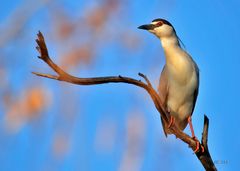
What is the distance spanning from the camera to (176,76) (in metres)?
5.95

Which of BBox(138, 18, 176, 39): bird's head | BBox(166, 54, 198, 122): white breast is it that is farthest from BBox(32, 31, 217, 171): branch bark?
BBox(138, 18, 176, 39): bird's head

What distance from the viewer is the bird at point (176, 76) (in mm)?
5906

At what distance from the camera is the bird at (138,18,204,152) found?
5.91m

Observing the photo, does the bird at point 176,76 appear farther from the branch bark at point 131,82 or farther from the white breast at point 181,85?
the branch bark at point 131,82

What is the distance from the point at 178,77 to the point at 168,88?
19 cm

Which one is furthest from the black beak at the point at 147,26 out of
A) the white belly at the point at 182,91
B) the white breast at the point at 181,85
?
the white belly at the point at 182,91

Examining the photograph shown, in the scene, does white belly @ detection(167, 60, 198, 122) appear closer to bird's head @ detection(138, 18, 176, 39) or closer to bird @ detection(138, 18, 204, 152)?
bird @ detection(138, 18, 204, 152)

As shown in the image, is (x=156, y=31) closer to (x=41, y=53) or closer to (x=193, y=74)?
(x=193, y=74)

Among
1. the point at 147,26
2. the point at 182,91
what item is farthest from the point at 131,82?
the point at 182,91

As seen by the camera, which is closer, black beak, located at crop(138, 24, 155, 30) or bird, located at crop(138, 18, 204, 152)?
black beak, located at crop(138, 24, 155, 30)

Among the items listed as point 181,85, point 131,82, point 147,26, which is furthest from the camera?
point 181,85

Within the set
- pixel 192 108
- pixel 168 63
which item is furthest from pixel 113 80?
pixel 192 108

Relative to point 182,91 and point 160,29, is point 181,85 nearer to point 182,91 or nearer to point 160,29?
point 182,91

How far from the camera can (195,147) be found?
413 centimetres
